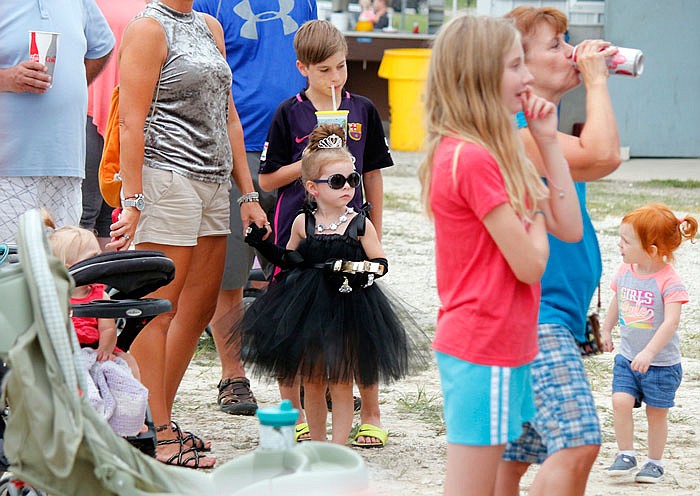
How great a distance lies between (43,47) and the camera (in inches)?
164

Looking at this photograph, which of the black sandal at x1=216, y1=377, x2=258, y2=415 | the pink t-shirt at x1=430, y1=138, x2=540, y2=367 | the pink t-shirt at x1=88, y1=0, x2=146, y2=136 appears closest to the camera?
the pink t-shirt at x1=430, y1=138, x2=540, y2=367

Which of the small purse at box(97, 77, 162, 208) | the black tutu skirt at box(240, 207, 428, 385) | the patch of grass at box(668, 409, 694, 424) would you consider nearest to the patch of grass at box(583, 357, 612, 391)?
the patch of grass at box(668, 409, 694, 424)

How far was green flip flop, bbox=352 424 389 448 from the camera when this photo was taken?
15.5 feet

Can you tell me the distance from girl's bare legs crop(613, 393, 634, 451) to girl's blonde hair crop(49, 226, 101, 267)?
2.05m

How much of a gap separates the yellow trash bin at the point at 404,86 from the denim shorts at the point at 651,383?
11.1m

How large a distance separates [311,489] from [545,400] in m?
1.02

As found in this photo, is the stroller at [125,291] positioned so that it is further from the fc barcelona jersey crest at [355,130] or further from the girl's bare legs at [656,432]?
the girl's bare legs at [656,432]

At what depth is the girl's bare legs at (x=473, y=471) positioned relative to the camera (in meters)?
2.79

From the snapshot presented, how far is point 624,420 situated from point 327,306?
3.99 feet

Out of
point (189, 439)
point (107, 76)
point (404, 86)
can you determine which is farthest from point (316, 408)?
point (404, 86)

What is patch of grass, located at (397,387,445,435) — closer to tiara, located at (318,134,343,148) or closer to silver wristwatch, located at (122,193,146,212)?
tiara, located at (318,134,343,148)

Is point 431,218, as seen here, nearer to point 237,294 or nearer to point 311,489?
point 311,489

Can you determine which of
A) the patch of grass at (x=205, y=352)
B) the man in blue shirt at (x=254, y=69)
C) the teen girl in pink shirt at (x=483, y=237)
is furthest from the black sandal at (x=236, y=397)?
the teen girl in pink shirt at (x=483, y=237)

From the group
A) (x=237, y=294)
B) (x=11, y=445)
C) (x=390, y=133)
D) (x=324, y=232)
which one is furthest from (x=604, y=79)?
(x=390, y=133)
